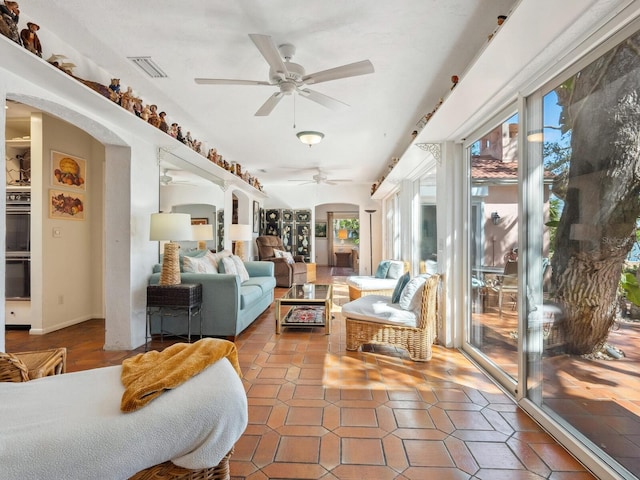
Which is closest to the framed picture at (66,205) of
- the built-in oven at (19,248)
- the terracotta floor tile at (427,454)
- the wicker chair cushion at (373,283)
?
the built-in oven at (19,248)

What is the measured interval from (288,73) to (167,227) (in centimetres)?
193

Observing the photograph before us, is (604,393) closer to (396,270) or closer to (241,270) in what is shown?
(396,270)

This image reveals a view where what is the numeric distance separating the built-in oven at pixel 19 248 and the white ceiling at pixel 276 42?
6.73 ft

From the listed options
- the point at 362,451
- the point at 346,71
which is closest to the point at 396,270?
the point at 346,71

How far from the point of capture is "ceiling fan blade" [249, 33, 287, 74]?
6.34 ft

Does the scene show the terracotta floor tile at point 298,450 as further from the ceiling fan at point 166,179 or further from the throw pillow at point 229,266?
the ceiling fan at point 166,179

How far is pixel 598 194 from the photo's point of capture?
1671mm

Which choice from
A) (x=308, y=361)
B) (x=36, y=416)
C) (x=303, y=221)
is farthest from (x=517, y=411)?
(x=303, y=221)

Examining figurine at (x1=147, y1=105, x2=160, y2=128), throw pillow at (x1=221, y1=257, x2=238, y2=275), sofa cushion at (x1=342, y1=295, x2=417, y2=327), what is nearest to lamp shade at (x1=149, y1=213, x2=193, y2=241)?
figurine at (x1=147, y1=105, x2=160, y2=128)

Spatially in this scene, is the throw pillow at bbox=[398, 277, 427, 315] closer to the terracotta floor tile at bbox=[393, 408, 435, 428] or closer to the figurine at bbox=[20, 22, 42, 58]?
the terracotta floor tile at bbox=[393, 408, 435, 428]

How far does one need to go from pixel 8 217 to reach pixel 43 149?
943mm

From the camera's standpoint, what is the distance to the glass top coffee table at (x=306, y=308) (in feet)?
13.0

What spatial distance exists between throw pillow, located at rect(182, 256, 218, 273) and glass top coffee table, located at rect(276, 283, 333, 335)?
0.94 meters

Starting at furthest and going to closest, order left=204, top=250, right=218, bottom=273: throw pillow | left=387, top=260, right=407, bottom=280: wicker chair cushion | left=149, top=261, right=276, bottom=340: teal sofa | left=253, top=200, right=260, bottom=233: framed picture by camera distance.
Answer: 1. left=253, top=200, right=260, bottom=233: framed picture
2. left=387, top=260, right=407, bottom=280: wicker chair cushion
3. left=204, top=250, right=218, bottom=273: throw pillow
4. left=149, top=261, right=276, bottom=340: teal sofa
